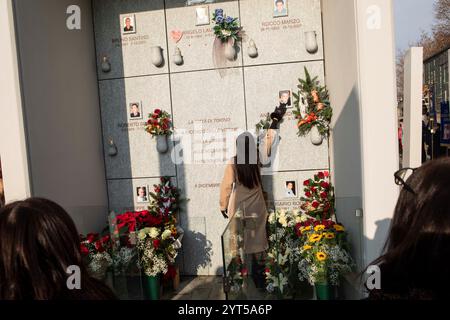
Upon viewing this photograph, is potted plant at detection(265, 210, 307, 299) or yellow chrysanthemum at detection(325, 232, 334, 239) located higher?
yellow chrysanthemum at detection(325, 232, 334, 239)

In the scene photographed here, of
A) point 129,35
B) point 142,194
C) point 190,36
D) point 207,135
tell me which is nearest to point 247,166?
point 207,135

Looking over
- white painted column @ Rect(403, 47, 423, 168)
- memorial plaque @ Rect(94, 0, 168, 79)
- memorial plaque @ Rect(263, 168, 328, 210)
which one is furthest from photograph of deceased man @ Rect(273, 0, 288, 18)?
white painted column @ Rect(403, 47, 423, 168)

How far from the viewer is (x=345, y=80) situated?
3354 millimetres

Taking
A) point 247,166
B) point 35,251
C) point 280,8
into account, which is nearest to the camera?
point 35,251

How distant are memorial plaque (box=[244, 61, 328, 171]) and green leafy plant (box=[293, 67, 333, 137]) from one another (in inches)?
4.9

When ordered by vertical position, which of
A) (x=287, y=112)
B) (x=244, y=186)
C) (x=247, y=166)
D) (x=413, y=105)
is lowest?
(x=244, y=186)

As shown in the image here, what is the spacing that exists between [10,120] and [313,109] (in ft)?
11.1

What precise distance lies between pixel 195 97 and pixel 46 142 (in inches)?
78.1

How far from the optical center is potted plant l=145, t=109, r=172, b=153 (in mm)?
4738

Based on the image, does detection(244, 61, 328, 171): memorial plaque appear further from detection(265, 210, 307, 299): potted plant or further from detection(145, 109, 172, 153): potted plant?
detection(145, 109, 172, 153): potted plant

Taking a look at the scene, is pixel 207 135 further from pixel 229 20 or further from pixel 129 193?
pixel 229 20

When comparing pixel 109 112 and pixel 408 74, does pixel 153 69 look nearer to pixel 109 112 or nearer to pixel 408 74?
pixel 109 112

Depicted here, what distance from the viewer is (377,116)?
2.80m
